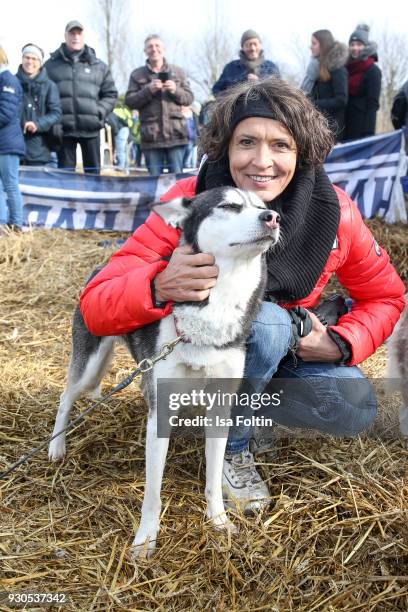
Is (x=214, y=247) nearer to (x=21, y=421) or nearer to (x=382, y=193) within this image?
(x=21, y=421)

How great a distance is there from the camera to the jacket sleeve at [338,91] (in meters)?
6.19

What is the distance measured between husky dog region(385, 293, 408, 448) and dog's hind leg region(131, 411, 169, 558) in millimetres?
1307

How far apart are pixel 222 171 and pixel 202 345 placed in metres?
0.80

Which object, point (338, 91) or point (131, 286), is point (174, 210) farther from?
point (338, 91)

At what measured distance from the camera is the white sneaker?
2234 mm

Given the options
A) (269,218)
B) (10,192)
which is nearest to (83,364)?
(269,218)

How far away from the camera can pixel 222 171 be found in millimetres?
2303

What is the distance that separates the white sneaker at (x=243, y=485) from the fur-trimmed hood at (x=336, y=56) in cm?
525

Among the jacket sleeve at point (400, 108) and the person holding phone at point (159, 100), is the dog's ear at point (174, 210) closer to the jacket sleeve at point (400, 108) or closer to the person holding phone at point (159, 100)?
the jacket sleeve at point (400, 108)

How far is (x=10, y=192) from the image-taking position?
652 centimetres

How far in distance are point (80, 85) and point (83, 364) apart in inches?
221

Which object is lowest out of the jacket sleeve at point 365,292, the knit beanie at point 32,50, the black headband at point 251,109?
the jacket sleeve at point 365,292

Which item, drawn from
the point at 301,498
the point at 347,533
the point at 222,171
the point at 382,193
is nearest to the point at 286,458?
the point at 301,498

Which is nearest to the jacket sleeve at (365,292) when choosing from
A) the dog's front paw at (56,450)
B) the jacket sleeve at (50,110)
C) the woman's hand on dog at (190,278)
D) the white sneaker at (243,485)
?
the white sneaker at (243,485)
